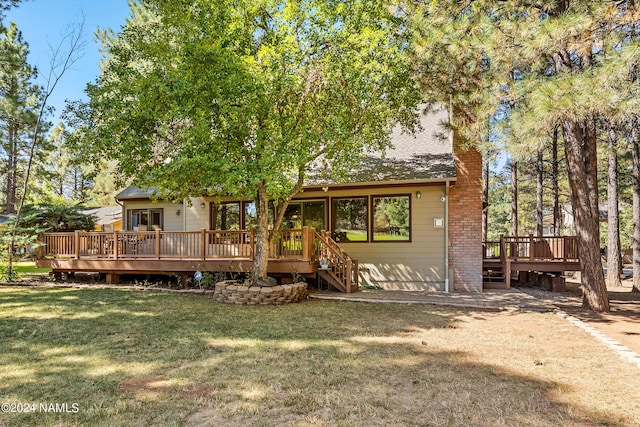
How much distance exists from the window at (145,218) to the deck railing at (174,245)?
5.59 feet

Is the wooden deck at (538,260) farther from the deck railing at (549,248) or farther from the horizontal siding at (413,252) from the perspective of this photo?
the horizontal siding at (413,252)

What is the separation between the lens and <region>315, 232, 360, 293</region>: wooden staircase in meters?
9.76

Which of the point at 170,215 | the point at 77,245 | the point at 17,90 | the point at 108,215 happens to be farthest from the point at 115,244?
the point at 108,215

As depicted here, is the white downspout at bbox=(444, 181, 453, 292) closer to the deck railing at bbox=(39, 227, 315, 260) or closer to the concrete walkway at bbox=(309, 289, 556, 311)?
the concrete walkway at bbox=(309, 289, 556, 311)

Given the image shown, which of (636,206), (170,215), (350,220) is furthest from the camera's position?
(170,215)

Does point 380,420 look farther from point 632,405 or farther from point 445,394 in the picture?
point 632,405

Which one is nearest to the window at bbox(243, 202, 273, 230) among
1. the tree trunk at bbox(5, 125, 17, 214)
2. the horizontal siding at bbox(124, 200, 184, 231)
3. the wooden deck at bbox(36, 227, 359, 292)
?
the wooden deck at bbox(36, 227, 359, 292)

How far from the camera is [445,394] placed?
11.9 ft

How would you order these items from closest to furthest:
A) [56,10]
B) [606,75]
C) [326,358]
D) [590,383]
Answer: [590,383] < [326,358] < [606,75] < [56,10]

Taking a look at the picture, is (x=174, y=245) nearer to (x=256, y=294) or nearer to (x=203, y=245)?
(x=203, y=245)

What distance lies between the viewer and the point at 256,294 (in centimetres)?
818

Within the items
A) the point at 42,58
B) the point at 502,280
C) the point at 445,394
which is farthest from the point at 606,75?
the point at 42,58

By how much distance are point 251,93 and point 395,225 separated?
5.63 meters

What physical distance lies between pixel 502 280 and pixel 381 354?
28.7 ft
